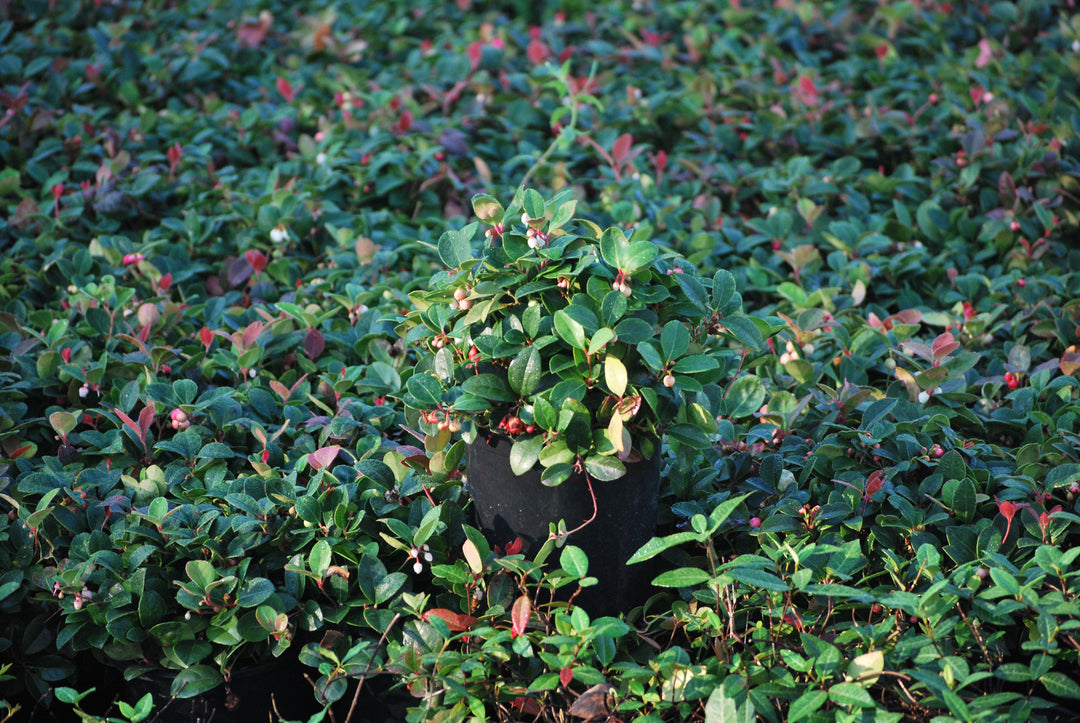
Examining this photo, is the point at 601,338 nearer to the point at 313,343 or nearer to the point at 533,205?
the point at 533,205

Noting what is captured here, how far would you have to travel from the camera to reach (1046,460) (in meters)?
1.79

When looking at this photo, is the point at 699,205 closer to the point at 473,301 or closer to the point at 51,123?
the point at 473,301

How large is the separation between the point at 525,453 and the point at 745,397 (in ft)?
1.76

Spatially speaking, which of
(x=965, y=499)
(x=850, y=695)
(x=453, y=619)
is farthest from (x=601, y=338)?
(x=965, y=499)

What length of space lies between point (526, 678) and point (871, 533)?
649 millimetres

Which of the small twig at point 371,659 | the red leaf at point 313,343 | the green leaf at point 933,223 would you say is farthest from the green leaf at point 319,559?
the green leaf at point 933,223

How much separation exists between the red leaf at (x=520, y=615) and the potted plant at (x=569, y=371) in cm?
13

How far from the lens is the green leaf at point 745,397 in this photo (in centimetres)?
174

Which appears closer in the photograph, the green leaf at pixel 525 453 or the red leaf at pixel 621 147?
the green leaf at pixel 525 453

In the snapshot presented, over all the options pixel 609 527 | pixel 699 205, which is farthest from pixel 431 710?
pixel 699 205

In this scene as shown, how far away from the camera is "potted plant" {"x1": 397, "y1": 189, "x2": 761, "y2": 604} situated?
1457 millimetres

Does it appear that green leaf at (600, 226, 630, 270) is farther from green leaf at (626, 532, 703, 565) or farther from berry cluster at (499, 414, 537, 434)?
green leaf at (626, 532, 703, 565)

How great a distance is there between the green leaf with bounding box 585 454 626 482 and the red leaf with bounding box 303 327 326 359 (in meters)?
Result: 0.96

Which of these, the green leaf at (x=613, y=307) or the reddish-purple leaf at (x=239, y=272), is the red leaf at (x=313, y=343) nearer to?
the reddish-purple leaf at (x=239, y=272)
